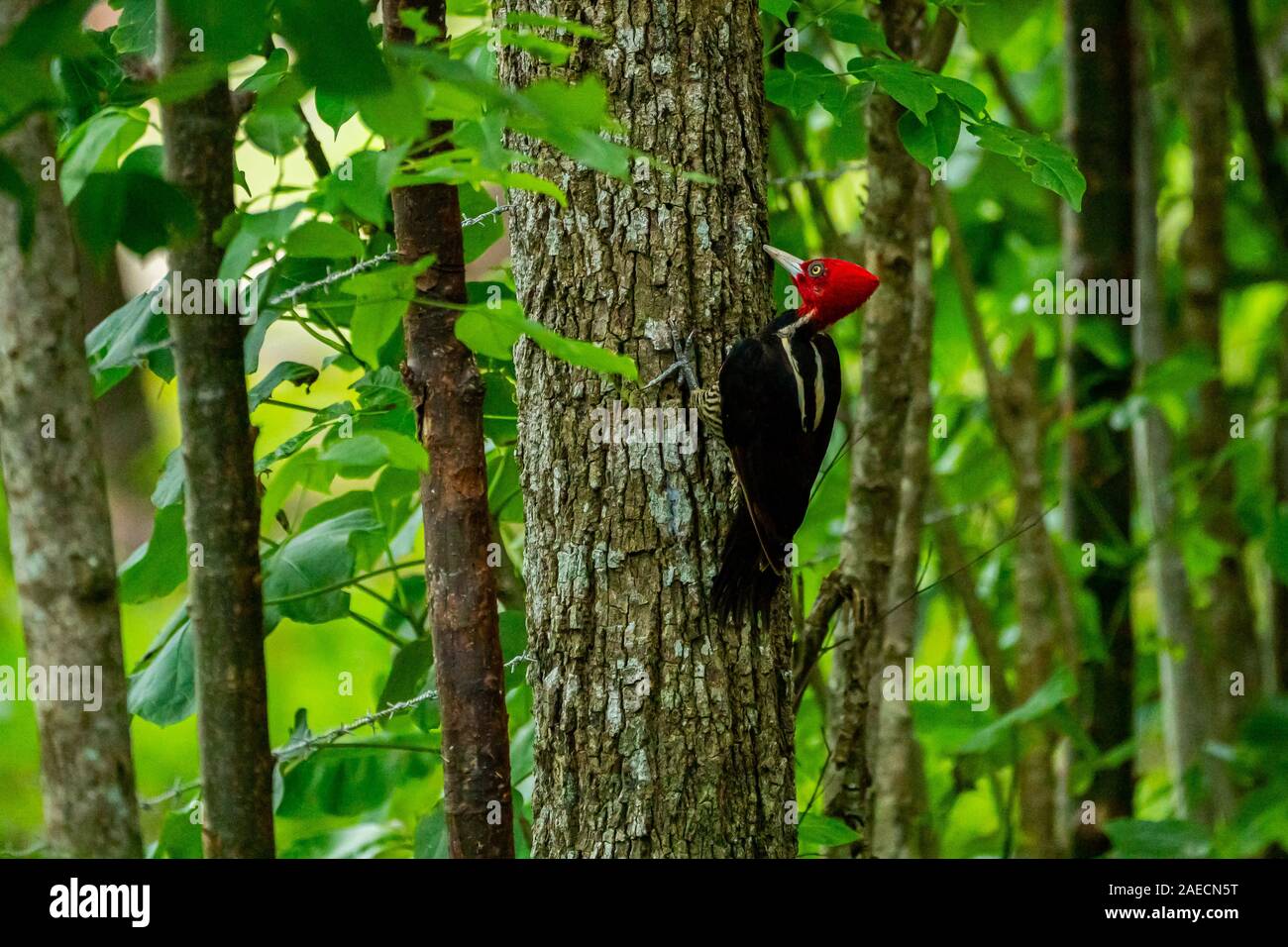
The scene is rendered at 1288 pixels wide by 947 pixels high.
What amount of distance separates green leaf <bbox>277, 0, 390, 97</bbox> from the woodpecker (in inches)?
44.5

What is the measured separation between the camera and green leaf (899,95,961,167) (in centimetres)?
216

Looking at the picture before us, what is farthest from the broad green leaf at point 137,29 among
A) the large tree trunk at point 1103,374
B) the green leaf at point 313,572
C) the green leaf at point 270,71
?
the large tree trunk at point 1103,374

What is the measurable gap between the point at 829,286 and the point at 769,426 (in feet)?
2.20

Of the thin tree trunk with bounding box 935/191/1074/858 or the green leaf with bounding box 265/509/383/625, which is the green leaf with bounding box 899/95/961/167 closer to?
the green leaf with bounding box 265/509/383/625

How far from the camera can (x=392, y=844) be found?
3295 millimetres

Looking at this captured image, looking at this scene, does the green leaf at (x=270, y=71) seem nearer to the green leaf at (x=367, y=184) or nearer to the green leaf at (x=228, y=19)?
the green leaf at (x=367, y=184)

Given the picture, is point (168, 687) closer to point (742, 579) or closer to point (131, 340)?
point (131, 340)

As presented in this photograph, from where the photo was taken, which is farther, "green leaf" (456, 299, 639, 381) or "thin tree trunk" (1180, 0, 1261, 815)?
"thin tree trunk" (1180, 0, 1261, 815)

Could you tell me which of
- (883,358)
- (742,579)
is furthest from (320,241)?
(883,358)

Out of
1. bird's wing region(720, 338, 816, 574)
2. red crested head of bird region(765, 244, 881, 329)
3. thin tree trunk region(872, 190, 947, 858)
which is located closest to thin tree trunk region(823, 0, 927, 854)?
thin tree trunk region(872, 190, 947, 858)

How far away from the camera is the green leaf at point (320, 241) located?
49.1 inches

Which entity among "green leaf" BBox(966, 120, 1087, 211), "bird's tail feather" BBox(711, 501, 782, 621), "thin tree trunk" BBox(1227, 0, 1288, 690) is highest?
"thin tree trunk" BBox(1227, 0, 1288, 690)

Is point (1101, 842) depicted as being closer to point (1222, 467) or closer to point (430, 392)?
point (1222, 467)
